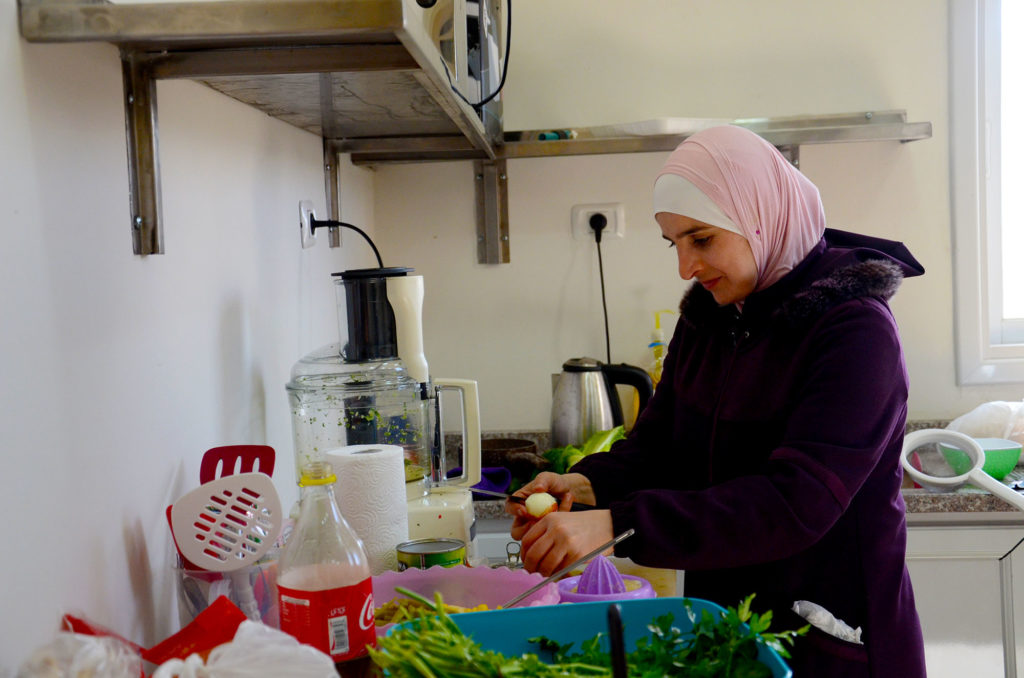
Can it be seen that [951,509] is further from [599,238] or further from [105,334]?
[105,334]

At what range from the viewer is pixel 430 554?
1.09 m

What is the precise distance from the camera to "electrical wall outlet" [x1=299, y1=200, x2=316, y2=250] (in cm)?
165

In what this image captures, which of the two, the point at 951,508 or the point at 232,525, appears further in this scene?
the point at 951,508

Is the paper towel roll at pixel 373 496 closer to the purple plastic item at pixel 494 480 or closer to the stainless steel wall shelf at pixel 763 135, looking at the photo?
the purple plastic item at pixel 494 480

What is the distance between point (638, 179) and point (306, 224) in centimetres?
103

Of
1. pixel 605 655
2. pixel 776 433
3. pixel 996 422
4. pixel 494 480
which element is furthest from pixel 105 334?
pixel 996 422

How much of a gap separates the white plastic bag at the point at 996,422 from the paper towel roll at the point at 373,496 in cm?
153

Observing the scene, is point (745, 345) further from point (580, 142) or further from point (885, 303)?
point (580, 142)

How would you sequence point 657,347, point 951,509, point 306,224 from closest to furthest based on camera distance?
point 306,224
point 951,509
point 657,347

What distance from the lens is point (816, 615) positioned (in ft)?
3.73

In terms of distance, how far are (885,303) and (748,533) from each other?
36cm

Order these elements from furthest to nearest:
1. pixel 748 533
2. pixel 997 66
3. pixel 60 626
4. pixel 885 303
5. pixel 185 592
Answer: pixel 997 66 → pixel 885 303 → pixel 748 533 → pixel 185 592 → pixel 60 626

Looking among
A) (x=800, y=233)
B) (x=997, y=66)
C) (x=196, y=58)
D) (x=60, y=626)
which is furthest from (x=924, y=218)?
(x=60, y=626)

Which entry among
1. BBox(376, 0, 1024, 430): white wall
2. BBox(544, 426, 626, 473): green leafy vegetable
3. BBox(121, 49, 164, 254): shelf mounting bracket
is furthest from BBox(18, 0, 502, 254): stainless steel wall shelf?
BBox(376, 0, 1024, 430): white wall
